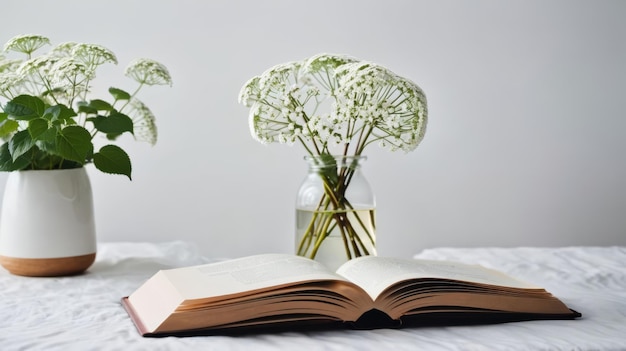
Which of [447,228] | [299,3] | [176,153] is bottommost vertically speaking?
[447,228]

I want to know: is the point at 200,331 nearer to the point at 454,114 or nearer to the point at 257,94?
the point at 257,94

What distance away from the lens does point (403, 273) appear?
1047 mm

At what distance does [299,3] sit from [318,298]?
1.75 metres

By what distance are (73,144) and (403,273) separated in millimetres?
656

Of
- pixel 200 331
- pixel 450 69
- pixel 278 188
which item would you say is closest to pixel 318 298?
pixel 200 331

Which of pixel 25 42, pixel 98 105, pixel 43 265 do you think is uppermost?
pixel 25 42

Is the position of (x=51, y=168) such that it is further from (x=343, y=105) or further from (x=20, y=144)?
(x=343, y=105)

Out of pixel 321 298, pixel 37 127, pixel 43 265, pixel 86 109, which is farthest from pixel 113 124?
pixel 321 298

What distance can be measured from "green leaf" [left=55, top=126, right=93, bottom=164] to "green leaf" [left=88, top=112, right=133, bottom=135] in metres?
0.11

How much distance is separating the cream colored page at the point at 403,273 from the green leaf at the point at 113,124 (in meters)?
0.55

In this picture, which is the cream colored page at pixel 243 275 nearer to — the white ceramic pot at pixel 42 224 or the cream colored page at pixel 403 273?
the cream colored page at pixel 403 273

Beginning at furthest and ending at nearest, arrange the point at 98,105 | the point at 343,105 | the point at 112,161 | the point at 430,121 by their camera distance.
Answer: the point at 430,121, the point at 98,105, the point at 112,161, the point at 343,105

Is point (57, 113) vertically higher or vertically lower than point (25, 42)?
lower

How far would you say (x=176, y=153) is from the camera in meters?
2.56
